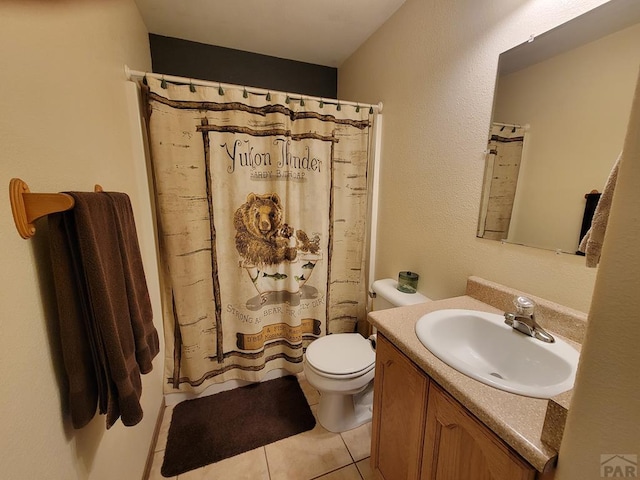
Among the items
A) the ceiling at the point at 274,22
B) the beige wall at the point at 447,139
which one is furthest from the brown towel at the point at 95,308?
the ceiling at the point at 274,22

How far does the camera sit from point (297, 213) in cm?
173

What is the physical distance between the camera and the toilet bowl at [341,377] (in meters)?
1.36

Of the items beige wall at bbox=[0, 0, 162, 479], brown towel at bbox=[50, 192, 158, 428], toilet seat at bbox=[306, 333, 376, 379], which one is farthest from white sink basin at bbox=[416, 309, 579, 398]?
beige wall at bbox=[0, 0, 162, 479]

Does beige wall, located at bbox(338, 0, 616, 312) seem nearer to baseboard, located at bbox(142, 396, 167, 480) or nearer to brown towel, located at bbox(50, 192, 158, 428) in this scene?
brown towel, located at bbox(50, 192, 158, 428)

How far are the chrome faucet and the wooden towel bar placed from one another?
1.35 metres

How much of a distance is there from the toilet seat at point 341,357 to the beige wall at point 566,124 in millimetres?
951

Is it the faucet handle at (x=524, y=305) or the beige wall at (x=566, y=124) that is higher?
the beige wall at (x=566, y=124)

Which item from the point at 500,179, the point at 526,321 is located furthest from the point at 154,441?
the point at 500,179

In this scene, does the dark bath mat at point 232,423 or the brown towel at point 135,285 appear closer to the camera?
the brown towel at point 135,285

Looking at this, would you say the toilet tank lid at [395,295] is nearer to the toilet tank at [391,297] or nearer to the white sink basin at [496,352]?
the toilet tank at [391,297]

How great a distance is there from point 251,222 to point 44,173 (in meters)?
1.03

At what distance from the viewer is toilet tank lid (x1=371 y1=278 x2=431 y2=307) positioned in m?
1.43

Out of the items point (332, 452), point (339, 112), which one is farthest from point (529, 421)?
point (339, 112)

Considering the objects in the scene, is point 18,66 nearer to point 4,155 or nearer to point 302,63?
point 4,155
